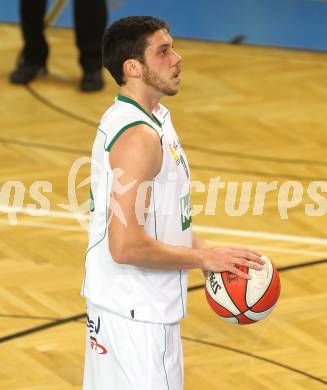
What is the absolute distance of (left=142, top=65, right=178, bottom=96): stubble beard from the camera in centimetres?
371

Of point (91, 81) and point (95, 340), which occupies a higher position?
point (95, 340)

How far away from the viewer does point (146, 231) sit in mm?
3766

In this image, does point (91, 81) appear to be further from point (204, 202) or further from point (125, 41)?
point (125, 41)

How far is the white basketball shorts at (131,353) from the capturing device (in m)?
3.80

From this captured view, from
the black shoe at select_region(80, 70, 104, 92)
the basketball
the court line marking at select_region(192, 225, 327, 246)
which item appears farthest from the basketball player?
the black shoe at select_region(80, 70, 104, 92)

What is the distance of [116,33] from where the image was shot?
372cm

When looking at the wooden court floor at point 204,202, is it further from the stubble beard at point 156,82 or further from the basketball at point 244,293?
the stubble beard at point 156,82

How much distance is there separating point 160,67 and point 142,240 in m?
0.57

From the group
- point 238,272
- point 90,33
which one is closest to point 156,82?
point 238,272

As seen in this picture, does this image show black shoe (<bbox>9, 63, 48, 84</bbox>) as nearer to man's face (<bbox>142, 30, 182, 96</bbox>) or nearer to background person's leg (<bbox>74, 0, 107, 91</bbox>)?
background person's leg (<bbox>74, 0, 107, 91</bbox>)

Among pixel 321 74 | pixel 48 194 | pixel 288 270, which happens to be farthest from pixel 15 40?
A: pixel 288 270

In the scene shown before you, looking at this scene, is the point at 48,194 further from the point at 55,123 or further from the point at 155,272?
the point at 155,272

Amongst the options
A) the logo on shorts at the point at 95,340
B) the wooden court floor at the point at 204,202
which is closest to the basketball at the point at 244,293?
the logo on shorts at the point at 95,340

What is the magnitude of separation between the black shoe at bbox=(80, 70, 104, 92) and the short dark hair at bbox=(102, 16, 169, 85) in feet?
17.2
